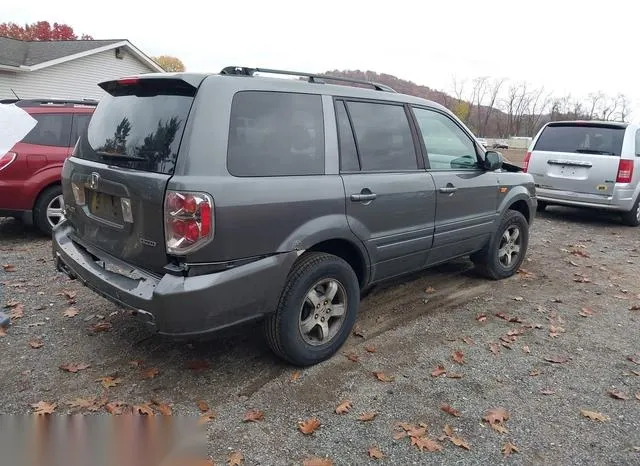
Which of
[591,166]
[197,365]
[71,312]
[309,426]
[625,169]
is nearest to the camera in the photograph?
[309,426]

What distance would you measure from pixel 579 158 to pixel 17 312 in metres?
8.59

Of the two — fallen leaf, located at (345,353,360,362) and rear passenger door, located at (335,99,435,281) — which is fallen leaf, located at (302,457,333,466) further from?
rear passenger door, located at (335,99,435,281)

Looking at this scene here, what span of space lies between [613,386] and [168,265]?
10.2ft

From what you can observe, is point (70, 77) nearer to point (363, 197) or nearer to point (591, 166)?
point (591, 166)

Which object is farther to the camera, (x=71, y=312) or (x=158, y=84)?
(x=71, y=312)

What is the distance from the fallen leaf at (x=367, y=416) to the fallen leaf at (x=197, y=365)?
117 cm

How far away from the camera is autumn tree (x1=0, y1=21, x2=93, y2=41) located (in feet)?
143

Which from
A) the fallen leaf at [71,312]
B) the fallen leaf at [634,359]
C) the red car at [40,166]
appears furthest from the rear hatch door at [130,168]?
the fallen leaf at [634,359]

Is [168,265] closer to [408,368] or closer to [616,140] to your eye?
[408,368]

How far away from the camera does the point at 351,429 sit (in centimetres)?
284

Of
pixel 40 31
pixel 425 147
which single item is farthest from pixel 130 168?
pixel 40 31

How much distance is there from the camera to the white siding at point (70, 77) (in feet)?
57.8

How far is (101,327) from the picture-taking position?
397 cm

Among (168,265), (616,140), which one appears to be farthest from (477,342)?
(616,140)
